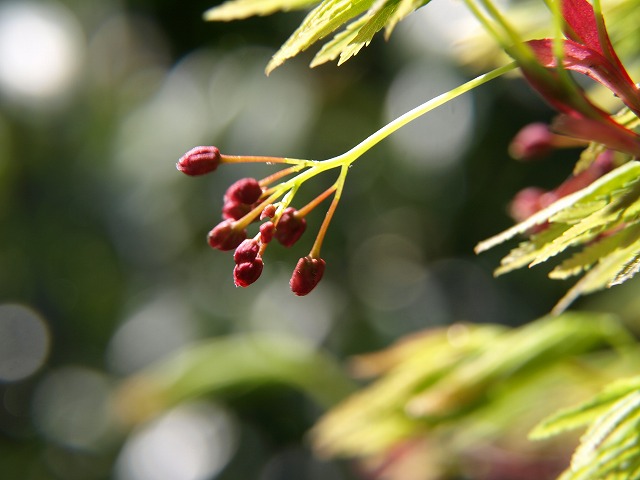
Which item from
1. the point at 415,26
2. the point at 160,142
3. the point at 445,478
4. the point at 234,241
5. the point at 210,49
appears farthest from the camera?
the point at 210,49

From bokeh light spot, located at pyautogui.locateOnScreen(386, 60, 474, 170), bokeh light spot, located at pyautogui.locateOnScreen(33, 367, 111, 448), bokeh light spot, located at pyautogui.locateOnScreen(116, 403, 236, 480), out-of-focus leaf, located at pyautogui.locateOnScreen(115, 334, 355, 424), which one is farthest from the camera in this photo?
bokeh light spot, located at pyautogui.locateOnScreen(33, 367, 111, 448)

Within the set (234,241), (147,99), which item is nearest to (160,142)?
(147,99)

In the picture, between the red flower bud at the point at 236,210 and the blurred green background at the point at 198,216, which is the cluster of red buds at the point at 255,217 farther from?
the blurred green background at the point at 198,216

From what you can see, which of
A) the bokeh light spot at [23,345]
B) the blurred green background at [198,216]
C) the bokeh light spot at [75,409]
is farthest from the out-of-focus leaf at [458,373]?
the bokeh light spot at [23,345]

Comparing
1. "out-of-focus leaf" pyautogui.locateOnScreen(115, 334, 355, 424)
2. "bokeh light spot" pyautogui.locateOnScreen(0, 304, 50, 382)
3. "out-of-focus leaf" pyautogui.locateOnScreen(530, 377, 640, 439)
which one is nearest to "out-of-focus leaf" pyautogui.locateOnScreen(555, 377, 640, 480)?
"out-of-focus leaf" pyautogui.locateOnScreen(530, 377, 640, 439)

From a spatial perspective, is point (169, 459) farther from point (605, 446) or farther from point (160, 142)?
point (605, 446)

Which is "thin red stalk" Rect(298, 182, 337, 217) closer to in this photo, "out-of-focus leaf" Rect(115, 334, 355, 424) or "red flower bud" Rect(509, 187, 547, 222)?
"red flower bud" Rect(509, 187, 547, 222)
